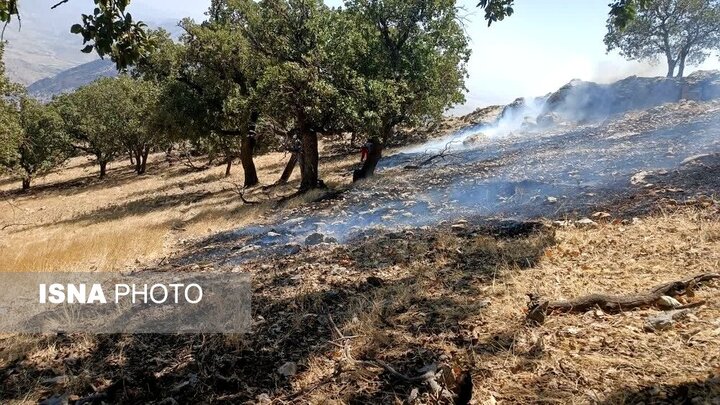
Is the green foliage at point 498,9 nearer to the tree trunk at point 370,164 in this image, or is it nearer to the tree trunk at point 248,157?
the tree trunk at point 370,164

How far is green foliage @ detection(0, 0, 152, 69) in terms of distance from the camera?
12.5 ft

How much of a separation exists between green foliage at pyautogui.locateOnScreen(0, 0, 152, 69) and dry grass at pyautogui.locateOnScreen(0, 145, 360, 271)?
5.06 metres

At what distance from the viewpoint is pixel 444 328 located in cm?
409

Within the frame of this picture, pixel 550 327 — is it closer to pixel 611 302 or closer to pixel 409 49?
pixel 611 302

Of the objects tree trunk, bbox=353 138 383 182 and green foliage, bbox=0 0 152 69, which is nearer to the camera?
green foliage, bbox=0 0 152 69

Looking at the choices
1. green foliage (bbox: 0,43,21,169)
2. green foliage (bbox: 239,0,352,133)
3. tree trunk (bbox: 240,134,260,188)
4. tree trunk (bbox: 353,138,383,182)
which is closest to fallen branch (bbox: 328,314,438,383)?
green foliage (bbox: 239,0,352,133)

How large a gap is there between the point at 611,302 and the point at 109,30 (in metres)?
5.31

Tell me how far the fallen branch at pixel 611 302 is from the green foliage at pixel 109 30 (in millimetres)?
4568

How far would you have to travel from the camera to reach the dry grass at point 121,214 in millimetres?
9414

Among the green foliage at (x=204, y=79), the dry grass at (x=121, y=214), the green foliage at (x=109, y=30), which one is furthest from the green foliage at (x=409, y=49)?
the green foliage at (x=109, y=30)

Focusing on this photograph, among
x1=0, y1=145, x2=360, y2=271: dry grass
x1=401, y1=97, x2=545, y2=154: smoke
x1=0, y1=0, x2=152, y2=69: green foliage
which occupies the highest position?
x1=0, y1=0, x2=152, y2=69: green foliage

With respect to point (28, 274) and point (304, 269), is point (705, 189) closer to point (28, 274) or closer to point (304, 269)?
point (304, 269)

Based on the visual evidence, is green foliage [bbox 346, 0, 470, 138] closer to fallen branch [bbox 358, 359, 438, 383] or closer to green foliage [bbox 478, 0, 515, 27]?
green foliage [bbox 478, 0, 515, 27]

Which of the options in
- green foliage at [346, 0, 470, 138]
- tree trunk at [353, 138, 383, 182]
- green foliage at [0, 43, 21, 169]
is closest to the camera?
green foliage at [346, 0, 470, 138]
